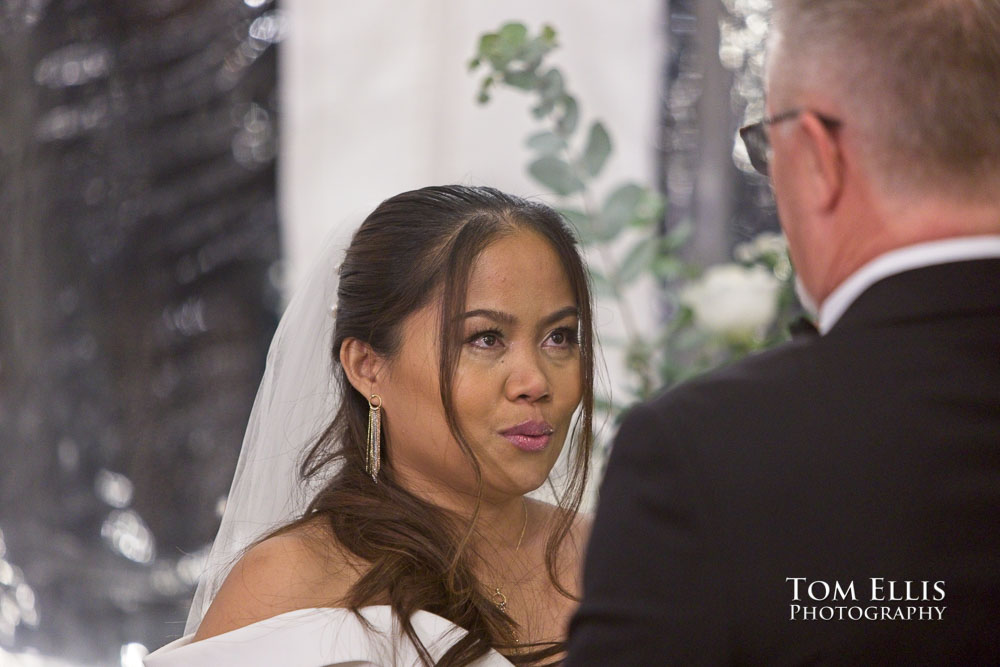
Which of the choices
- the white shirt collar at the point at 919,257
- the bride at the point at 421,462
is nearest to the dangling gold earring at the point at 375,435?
the bride at the point at 421,462

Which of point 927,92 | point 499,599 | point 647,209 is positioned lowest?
point 499,599

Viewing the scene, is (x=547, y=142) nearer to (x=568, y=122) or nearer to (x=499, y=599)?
(x=568, y=122)

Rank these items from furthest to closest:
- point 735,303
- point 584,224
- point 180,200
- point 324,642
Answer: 1. point 180,200
2. point 584,224
3. point 735,303
4. point 324,642

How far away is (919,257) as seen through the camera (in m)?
0.87

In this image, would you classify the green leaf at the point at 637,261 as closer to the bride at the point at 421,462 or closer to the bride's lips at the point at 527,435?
the bride at the point at 421,462

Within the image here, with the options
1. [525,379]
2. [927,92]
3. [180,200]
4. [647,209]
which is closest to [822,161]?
[927,92]

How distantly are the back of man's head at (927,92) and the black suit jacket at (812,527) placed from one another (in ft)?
0.46

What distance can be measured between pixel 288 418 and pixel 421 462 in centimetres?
32

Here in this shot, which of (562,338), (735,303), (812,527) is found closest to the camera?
(812,527)

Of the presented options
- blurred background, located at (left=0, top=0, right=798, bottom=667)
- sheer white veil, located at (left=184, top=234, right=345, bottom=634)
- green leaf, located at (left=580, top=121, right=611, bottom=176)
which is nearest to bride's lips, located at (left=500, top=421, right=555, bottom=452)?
sheer white veil, located at (left=184, top=234, right=345, bottom=634)

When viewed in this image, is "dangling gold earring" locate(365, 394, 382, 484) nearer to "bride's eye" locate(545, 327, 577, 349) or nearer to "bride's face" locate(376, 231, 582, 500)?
"bride's face" locate(376, 231, 582, 500)

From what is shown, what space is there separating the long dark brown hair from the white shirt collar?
0.83 meters

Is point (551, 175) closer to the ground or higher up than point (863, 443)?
higher up

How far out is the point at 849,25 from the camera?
882mm
